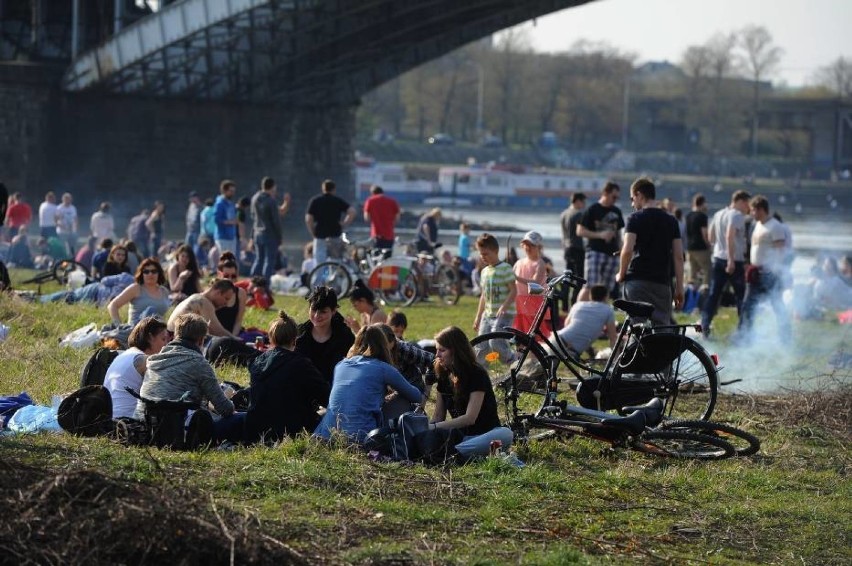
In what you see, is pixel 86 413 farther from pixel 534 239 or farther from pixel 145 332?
pixel 534 239

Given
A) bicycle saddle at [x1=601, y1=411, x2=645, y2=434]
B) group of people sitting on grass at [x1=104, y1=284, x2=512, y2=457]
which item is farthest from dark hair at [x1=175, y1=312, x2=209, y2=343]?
bicycle saddle at [x1=601, y1=411, x2=645, y2=434]

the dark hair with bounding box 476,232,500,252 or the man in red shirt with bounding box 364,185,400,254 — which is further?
the man in red shirt with bounding box 364,185,400,254

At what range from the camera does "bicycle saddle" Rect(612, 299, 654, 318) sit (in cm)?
923

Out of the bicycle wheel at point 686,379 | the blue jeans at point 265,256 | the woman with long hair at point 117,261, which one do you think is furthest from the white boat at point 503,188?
the bicycle wheel at point 686,379

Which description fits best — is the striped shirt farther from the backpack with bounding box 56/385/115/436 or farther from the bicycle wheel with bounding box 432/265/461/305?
the bicycle wheel with bounding box 432/265/461/305

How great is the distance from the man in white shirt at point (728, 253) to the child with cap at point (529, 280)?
3.14m

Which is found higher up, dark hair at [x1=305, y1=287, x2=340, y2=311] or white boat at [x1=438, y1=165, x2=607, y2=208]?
dark hair at [x1=305, y1=287, x2=340, y2=311]

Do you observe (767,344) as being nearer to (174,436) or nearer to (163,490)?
(174,436)

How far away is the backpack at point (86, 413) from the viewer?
7922mm

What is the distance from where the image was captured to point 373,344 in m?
8.25

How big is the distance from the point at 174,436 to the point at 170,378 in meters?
0.43

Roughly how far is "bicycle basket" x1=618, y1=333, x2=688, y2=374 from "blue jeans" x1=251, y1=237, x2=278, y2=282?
11007 mm

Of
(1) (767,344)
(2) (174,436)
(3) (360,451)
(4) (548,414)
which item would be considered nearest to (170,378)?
(2) (174,436)

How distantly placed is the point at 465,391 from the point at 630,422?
0.98 meters
